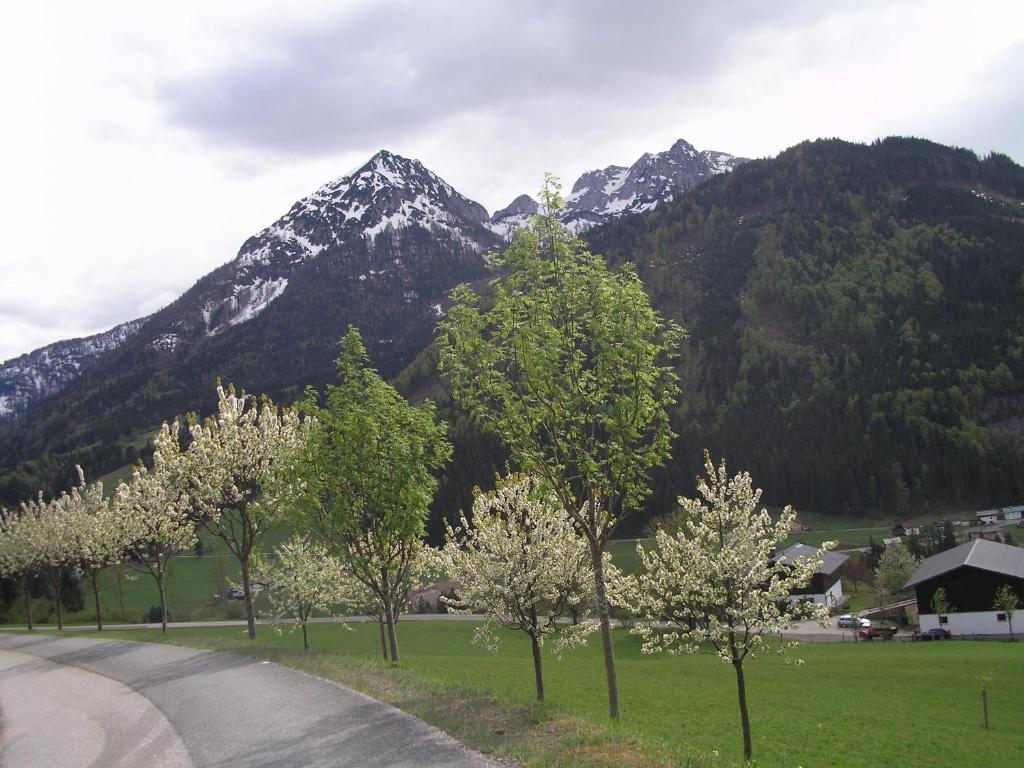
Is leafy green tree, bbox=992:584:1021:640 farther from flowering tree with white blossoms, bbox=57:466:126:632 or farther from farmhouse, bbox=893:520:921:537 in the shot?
flowering tree with white blossoms, bbox=57:466:126:632

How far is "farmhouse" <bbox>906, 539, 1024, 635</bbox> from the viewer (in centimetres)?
6994

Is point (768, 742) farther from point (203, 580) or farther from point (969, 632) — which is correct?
point (203, 580)

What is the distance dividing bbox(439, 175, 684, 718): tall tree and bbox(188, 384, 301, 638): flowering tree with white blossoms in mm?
18540

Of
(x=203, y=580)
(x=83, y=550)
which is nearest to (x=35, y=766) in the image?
(x=83, y=550)

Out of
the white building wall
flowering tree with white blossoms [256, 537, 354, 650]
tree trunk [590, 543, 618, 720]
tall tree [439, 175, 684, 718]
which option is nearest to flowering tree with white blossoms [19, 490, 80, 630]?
flowering tree with white blossoms [256, 537, 354, 650]

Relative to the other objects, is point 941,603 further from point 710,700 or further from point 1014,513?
point 1014,513

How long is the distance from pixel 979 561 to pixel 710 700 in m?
51.3

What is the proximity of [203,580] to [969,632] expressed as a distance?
120m

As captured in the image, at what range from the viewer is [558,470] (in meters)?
16.8

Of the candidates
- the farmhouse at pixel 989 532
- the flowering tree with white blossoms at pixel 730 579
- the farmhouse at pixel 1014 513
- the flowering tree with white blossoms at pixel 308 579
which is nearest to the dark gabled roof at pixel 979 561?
the farmhouse at pixel 989 532

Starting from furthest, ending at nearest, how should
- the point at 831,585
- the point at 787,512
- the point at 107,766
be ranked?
the point at 831,585 < the point at 787,512 < the point at 107,766

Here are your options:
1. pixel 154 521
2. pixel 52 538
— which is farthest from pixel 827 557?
pixel 52 538

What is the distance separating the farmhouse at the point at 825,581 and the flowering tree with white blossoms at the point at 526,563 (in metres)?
68.9

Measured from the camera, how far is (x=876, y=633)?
6862 centimetres
